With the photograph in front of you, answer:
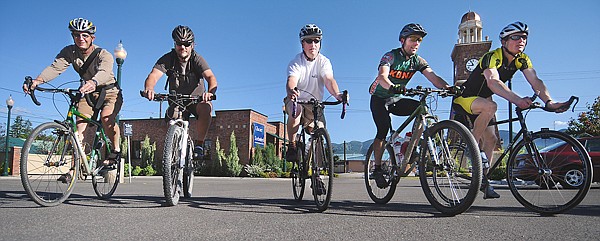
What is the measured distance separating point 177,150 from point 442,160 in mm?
2541

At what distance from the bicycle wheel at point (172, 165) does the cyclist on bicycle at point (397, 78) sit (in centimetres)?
215

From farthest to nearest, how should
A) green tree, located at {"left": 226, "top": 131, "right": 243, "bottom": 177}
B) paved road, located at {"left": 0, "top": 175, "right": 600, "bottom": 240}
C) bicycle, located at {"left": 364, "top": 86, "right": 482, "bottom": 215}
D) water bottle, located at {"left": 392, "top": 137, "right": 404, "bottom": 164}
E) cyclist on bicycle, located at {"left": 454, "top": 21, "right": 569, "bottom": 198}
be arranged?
green tree, located at {"left": 226, "top": 131, "right": 243, "bottom": 177} < water bottle, located at {"left": 392, "top": 137, "right": 404, "bottom": 164} < cyclist on bicycle, located at {"left": 454, "top": 21, "right": 569, "bottom": 198} < bicycle, located at {"left": 364, "top": 86, "right": 482, "bottom": 215} < paved road, located at {"left": 0, "top": 175, "right": 600, "bottom": 240}

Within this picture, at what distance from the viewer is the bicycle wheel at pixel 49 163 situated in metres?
3.79

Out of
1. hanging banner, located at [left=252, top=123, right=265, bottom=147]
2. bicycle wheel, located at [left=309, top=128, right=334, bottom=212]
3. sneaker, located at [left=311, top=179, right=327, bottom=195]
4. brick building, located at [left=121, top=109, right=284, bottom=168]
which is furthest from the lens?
hanging banner, located at [left=252, top=123, right=265, bottom=147]

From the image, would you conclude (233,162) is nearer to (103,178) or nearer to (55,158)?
(103,178)

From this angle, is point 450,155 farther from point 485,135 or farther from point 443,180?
point 485,135

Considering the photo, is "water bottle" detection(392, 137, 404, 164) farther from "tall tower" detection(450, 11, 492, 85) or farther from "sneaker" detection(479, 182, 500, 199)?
"tall tower" detection(450, 11, 492, 85)

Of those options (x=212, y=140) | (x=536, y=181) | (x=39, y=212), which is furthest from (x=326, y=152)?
(x=212, y=140)

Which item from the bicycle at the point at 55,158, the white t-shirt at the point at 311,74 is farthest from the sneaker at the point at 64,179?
the white t-shirt at the point at 311,74

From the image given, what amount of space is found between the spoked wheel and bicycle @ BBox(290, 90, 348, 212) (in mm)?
2169

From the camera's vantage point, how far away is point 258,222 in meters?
2.99

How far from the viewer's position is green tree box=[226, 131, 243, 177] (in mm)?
28312

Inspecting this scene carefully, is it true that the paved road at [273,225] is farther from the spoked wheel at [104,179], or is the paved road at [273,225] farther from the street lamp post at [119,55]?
the street lamp post at [119,55]

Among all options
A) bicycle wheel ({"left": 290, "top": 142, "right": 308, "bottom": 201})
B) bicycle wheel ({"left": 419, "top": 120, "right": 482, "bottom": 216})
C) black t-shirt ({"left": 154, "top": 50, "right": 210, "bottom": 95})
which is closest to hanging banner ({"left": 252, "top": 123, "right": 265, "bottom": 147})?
black t-shirt ({"left": 154, "top": 50, "right": 210, "bottom": 95})
